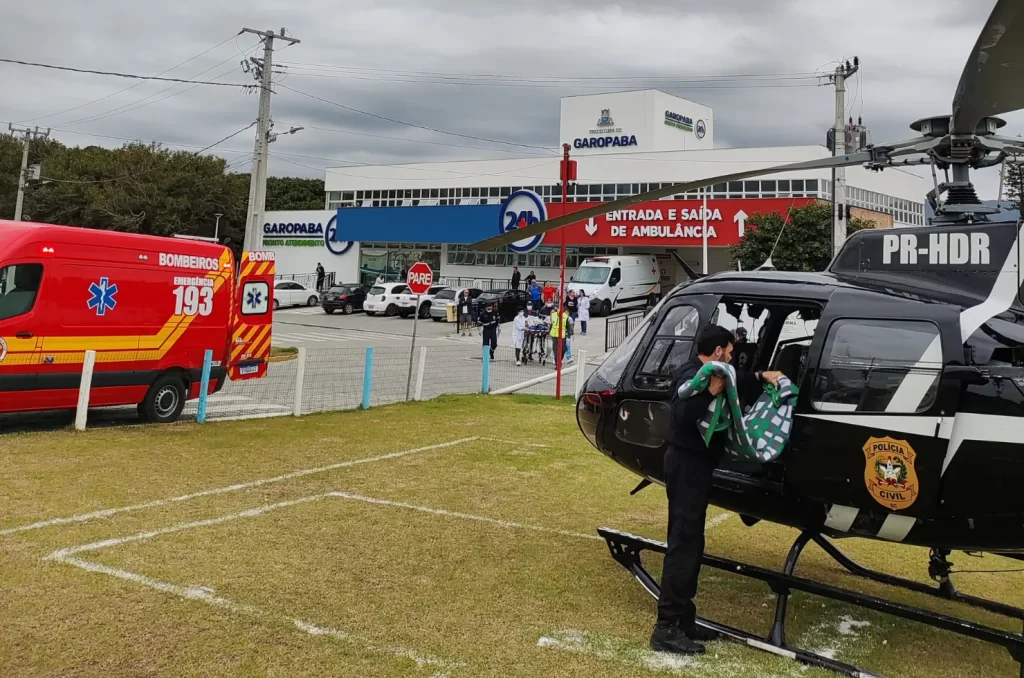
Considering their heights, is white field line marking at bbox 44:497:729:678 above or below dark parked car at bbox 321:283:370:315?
below

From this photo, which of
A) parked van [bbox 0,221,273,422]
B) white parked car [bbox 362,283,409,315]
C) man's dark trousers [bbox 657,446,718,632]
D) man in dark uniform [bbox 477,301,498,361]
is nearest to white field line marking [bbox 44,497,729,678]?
man's dark trousers [bbox 657,446,718,632]

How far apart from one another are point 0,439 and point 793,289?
30.5 feet

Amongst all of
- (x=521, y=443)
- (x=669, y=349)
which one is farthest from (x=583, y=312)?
(x=669, y=349)

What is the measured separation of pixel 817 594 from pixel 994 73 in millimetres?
2995

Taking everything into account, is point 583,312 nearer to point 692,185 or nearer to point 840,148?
point 840,148

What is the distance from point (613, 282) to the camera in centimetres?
3441

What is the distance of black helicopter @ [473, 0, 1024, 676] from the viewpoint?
13.3ft

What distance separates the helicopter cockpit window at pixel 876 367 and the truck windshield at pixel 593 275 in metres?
29.7

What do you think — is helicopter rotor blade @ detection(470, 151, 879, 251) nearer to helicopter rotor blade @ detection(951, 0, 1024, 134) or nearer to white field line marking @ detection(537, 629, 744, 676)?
helicopter rotor blade @ detection(951, 0, 1024, 134)

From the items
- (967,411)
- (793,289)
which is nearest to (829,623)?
(967,411)

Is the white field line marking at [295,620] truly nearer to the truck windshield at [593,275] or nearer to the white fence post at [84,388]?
the white fence post at [84,388]

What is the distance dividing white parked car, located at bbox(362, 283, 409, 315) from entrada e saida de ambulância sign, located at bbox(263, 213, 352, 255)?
54.8 ft

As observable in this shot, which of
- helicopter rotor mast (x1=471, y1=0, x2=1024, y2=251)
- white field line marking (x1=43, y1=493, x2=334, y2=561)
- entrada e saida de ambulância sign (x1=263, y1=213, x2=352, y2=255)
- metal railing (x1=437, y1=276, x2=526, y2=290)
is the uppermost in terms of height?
entrada e saida de ambulância sign (x1=263, y1=213, x2=352, y2=255)

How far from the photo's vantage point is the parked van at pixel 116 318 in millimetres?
9609
